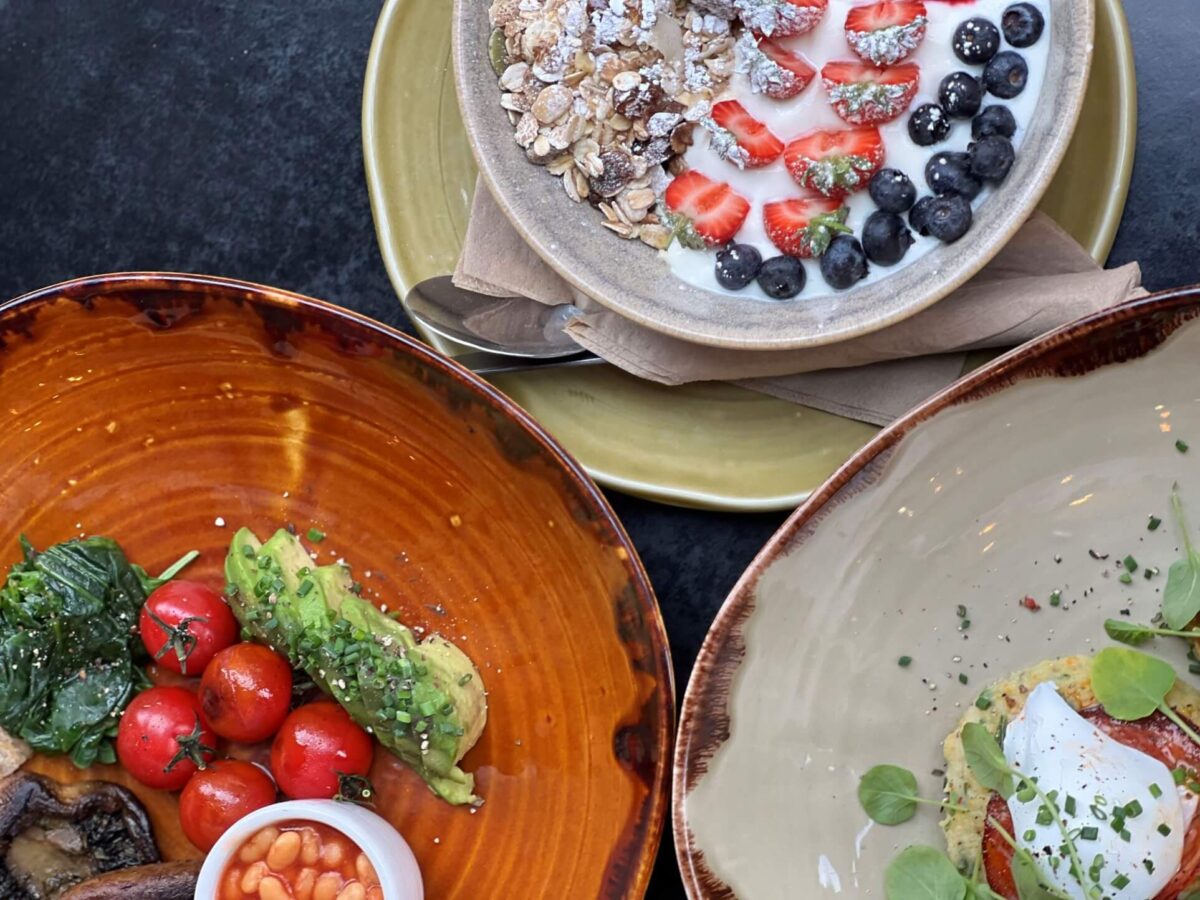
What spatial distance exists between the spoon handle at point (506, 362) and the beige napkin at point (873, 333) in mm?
45

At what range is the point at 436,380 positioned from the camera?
56.4 inches

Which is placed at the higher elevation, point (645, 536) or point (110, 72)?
point (110, 72)

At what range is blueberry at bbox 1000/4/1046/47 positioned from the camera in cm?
136

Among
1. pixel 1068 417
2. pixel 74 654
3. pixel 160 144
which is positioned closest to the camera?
pixel 1068 417

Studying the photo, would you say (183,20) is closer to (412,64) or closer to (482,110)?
(412,64)

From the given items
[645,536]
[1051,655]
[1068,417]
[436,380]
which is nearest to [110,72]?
[436,380]

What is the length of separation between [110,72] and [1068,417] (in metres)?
1.44

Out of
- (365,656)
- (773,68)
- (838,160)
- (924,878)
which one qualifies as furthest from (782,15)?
(924,878)

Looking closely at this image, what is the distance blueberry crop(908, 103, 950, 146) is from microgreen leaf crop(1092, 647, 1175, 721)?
0.64m

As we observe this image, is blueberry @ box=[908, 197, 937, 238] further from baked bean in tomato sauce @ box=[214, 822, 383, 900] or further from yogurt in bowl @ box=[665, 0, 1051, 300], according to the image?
baked bean in tomato sauce @ box=[214, 822, 383, 900]

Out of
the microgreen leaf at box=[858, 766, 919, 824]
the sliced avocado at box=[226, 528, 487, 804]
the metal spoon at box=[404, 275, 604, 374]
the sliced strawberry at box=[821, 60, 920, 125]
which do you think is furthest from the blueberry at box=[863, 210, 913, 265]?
the sliced avocado at box=[226, 528, 487, 804]

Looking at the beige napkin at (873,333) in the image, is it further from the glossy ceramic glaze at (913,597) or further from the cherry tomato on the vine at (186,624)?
the cherry tomato on the vine at (186,624)

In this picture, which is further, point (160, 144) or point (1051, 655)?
point (160, 144)

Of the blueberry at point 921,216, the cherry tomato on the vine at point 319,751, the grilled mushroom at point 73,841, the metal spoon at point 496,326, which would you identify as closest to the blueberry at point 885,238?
the blueberry at point 921,216
